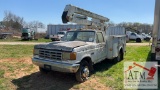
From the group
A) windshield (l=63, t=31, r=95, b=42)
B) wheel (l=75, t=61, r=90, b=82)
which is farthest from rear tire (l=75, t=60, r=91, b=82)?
windshield (l=63, t=31, r=95, b=42)

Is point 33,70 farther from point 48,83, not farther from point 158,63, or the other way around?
point 158,63

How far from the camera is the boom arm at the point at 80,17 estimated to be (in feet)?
21.0

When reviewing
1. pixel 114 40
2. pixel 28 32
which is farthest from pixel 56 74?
pixel 28 32

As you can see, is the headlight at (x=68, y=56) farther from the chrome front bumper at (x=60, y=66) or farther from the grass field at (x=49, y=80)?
the grass field at (x=49, y=80)

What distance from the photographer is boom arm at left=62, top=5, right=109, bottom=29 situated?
6398 millimetres

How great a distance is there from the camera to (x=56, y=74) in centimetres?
704

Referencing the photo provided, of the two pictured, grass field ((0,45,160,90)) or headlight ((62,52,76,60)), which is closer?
headlight ((62,52,76,60))

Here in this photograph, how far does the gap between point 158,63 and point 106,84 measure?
2281 millimetres

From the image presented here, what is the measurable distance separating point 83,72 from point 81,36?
1803 mm

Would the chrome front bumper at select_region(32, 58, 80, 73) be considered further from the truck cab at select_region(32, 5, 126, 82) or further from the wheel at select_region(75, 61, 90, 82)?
the wheel at select_region(75, 61, 90, 82)

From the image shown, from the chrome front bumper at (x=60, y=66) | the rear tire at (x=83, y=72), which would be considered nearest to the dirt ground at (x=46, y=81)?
the rear tire at (x=83, y=72)

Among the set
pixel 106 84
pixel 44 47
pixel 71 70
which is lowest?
pixel 106 84

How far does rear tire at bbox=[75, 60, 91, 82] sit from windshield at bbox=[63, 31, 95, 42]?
1.31m

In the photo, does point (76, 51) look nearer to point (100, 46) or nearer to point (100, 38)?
point (100, 46)
